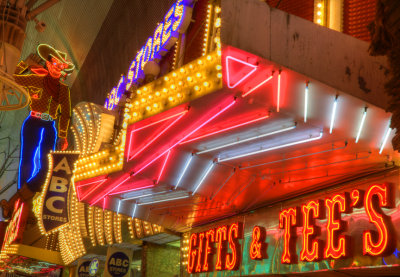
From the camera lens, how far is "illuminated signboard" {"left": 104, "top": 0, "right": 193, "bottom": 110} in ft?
33.3

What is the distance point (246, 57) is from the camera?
17.7 feet

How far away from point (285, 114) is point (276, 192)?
2.96 m

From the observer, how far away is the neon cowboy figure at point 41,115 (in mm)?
18203

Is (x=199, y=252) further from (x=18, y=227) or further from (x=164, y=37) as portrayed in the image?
(x=18, y=227)

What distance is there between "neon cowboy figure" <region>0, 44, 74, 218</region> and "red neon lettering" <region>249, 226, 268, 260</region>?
1127 centimetres

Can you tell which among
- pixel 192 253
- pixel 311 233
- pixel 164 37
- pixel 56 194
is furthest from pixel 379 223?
pixel 56 194

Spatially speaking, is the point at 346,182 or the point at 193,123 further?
the point at 346,182

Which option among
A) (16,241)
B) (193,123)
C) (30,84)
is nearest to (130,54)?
(30,84)

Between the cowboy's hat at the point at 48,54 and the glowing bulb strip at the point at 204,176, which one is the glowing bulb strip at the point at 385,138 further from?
the cowboy's hat at the point at 48,54

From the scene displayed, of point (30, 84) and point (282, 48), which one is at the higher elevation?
point (30, 84)

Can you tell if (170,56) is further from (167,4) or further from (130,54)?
(130,54)

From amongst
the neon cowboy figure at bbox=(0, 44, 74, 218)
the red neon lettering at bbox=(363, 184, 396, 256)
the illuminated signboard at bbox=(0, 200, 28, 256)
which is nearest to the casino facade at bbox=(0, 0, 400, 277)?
the red neon lettering at bbox=(363, 184, 396, 256)

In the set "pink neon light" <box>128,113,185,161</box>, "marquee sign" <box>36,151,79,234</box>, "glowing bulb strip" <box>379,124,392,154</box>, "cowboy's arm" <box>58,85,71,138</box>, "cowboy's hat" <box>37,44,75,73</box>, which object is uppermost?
"cowboy's hat" <box>37,44,75,73</box>

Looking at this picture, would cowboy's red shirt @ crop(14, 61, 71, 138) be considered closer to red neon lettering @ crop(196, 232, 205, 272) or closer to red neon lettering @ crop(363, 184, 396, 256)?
red neon lettering @ crop(196, 232, 205, 272)
